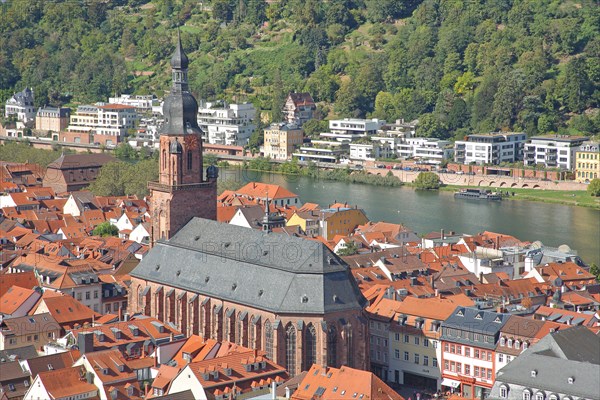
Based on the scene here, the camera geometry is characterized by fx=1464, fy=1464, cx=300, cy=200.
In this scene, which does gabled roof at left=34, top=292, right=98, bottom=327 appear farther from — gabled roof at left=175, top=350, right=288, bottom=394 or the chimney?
gabled roof at left=175, top=350, right=288, bottom=394

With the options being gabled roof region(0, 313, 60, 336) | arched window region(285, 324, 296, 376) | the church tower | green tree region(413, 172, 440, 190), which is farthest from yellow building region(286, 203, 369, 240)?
arched window region(285, 324, 296, 376)

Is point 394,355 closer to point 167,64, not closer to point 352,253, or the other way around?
point 352,253

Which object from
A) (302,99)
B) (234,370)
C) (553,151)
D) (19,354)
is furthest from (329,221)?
(302,99)

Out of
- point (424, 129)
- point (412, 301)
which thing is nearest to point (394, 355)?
point (412, 301)

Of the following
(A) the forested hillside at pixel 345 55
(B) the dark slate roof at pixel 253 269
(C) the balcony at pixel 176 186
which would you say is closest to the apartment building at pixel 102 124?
(A) the forested hillside at pixel 345 55

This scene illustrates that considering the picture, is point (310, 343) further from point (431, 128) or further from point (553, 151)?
point (431, 128)

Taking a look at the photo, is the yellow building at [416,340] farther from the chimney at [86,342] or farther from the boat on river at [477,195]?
the boat on river at [477,195]

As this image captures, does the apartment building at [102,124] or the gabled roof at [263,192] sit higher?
the apartment building at [102,124]

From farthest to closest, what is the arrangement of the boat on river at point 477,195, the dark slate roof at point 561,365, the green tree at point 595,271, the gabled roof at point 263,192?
the boat on river at point 477,195 < the gabled roof at point 263,192 < the green tree at point 595,271 < the dark slate roof at point 561,365
